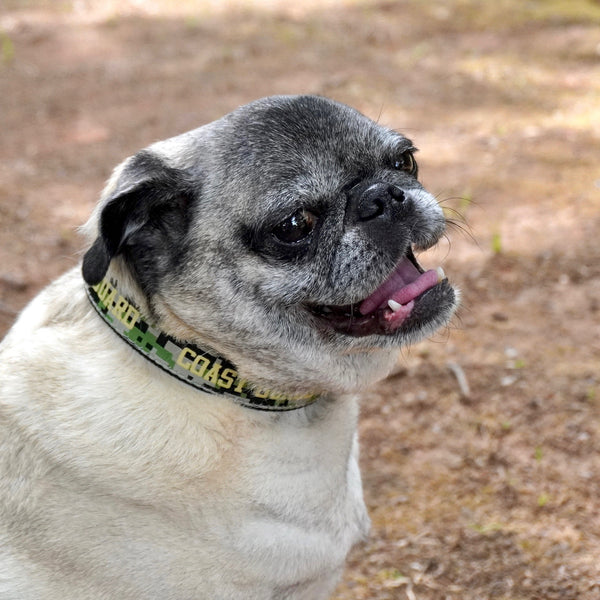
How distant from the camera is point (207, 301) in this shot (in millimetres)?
2709

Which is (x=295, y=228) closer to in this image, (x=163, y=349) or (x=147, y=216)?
(x=147, y=216)

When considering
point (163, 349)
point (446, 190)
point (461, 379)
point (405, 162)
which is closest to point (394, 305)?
point (405, 162)

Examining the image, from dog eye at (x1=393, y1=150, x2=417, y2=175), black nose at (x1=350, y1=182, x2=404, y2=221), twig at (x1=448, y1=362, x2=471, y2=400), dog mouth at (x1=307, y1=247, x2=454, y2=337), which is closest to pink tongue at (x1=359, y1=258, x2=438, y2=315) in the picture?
dog mouth at (x1=307, y1=247, x2=454, y2=337)

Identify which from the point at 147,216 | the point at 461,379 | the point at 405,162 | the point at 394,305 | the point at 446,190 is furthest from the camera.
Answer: the point at 446,190

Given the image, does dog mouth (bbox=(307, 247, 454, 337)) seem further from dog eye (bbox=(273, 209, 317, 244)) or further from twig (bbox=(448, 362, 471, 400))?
twig (bbox=(448, 362, 471, 400))

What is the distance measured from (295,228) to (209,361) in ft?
1.67

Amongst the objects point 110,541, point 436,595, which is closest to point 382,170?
point 110,541

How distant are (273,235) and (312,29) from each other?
7338 millimetres

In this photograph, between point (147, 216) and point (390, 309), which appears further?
point (390, 309)

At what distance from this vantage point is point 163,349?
Answer: 2732 millimetres

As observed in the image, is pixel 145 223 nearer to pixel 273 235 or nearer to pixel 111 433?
pixel 273 235

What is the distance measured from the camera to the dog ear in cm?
265

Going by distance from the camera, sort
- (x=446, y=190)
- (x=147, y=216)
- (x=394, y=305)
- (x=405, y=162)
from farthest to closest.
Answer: (x=446, y=190), (x=405, y=162), (x=394, y=305), (x=147, y=216)

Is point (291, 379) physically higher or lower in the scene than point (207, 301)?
lower
